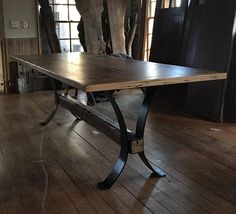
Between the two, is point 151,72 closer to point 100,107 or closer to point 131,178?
point 131,178

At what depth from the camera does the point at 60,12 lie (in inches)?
224

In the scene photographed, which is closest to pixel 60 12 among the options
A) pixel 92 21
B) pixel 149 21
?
pixel 92 21

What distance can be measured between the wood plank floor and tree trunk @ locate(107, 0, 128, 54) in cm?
191

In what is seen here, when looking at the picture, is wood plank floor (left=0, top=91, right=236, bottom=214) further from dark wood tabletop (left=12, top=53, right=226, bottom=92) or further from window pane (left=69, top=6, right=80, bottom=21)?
window pane (left=69, top=6, right=80, bottom=21)

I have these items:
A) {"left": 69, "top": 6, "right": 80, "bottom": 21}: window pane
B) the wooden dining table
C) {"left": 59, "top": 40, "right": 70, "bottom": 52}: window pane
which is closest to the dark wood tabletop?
the wooden dining table

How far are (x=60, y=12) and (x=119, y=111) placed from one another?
154 inches

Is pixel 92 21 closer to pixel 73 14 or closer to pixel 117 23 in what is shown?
pixel 117 23

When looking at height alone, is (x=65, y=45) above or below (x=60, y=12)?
below

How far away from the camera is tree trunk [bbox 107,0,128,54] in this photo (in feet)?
17.9

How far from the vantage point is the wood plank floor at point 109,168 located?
2107mm

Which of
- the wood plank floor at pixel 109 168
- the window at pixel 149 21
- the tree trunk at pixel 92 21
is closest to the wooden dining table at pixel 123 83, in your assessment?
the wood plank floor at pixel 109 168

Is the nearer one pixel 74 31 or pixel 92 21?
pixel 92 21

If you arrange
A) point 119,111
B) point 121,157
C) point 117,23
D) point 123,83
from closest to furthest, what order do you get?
point 123,83 → point 119,111 → point 121,157 → point 117,23

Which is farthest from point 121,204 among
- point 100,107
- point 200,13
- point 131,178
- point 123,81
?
point 200,13
